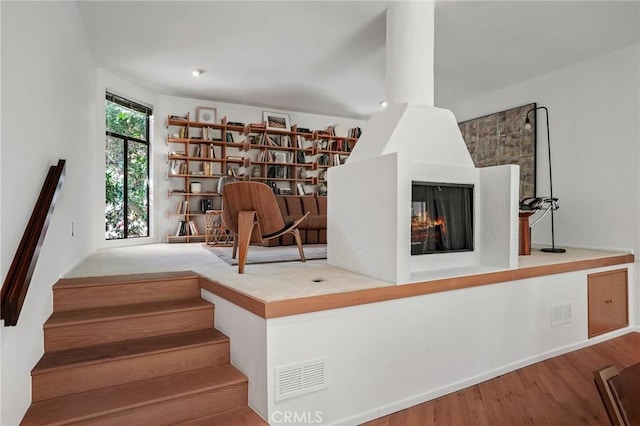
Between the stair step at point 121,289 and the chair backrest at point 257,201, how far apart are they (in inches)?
26.5

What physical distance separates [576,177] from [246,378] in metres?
4.31

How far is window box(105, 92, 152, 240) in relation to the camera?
17.5 ft

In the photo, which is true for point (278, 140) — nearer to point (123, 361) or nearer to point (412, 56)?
point (412, 56)

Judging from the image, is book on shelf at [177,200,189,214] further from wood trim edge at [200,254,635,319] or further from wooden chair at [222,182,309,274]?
wood trim edge at [200,254,635,319]

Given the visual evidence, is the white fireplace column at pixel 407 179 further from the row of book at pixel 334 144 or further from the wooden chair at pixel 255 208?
the row of book at pixel 334 144

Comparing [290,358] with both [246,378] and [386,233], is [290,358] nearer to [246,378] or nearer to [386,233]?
[246,378]

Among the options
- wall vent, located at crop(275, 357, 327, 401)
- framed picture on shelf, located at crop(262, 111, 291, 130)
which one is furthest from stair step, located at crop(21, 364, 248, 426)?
framed picture on shelf, located at crop(262, 111, 291, 130)

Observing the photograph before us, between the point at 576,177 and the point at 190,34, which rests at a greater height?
the point at 190,34

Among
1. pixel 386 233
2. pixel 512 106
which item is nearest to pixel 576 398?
pixel 386 233

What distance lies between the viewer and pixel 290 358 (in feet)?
6.02

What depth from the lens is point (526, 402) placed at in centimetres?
223

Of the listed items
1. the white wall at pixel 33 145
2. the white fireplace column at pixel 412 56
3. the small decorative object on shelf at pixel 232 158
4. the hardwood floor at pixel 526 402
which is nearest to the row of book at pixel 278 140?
the small decorative object on shelf at pixel 232 158

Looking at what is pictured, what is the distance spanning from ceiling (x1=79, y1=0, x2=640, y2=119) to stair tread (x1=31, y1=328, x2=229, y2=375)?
2.79 m

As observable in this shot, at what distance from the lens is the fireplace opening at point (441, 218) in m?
2.70
